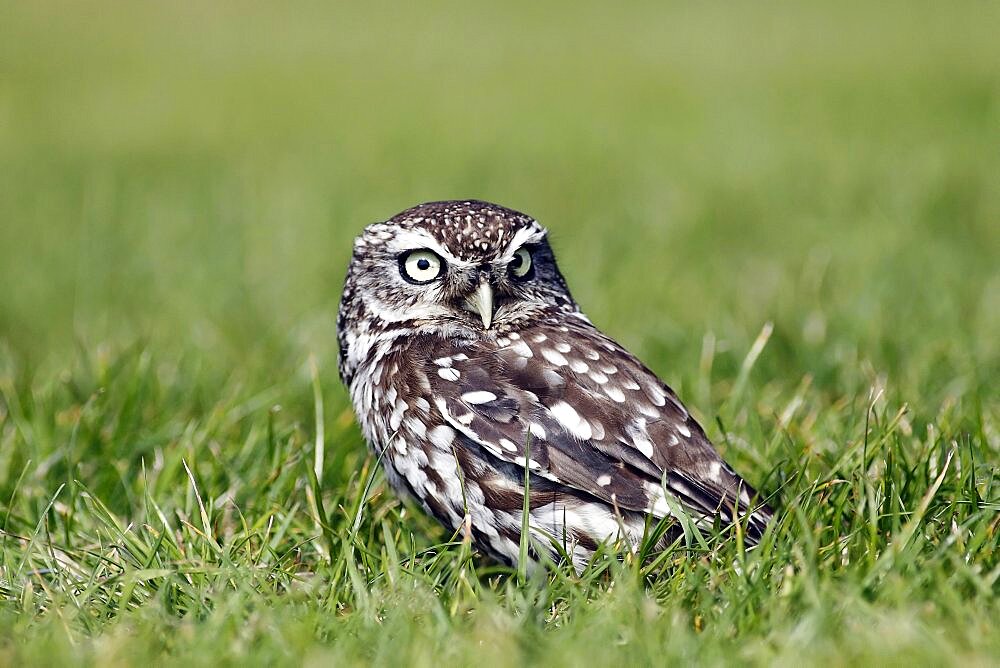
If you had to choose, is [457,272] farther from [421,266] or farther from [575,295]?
[575,295]

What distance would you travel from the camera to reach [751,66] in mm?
15016

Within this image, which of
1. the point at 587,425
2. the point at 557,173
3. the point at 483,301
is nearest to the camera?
the point at 587,425

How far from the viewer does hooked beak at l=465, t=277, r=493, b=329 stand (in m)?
3.68

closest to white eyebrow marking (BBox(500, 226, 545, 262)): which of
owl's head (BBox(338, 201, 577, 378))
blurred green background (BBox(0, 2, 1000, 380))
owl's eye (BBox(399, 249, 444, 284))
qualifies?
owl's head (BBox(338, 201, 577, 378))

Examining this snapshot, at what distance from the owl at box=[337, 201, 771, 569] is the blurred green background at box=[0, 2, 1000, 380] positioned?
1485 mm

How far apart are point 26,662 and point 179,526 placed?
1108 mm

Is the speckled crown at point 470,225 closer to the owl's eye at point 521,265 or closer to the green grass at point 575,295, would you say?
the owl's eye at point 521,265

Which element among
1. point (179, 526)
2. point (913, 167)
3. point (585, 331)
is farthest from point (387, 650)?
point (913, 167)

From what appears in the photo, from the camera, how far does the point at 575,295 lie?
6527mm

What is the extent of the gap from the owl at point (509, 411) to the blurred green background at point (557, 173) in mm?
1485

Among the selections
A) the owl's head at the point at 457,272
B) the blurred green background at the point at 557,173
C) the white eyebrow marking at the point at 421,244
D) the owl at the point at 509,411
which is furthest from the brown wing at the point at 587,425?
the blurred green background at the point at 557,173

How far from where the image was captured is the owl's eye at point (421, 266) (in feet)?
12.6

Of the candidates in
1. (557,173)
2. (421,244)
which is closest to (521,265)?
(421,244)

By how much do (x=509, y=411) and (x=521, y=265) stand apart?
2.21ft
